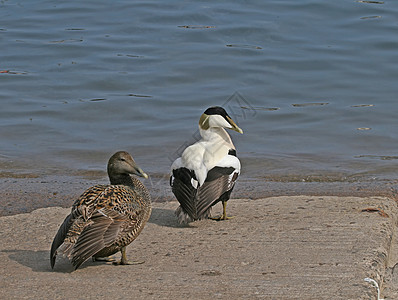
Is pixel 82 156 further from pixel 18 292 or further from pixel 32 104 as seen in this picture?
pixel 18 292

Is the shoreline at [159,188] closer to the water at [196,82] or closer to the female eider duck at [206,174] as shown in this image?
the water at [196,82]

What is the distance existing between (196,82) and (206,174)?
6450mm

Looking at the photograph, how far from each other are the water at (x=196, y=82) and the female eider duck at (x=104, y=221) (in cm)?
380

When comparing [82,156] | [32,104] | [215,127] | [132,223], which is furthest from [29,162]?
[132,223]

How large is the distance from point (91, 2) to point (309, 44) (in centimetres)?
587

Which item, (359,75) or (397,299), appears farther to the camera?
(359,75)

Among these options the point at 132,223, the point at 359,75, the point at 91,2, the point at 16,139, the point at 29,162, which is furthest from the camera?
the point at 91,2

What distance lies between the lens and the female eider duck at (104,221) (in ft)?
14.9

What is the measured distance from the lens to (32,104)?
37.8ft

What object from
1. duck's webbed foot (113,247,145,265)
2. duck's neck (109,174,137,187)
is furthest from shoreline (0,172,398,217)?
duck's webbed foot (113,247,145,265)

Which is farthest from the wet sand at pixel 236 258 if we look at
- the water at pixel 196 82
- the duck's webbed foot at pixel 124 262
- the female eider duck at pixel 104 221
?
the water at pixel 196 82

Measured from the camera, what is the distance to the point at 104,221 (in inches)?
184

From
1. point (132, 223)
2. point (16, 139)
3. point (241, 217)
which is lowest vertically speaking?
point (16, 139)

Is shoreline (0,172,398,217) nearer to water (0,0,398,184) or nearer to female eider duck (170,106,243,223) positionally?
water (0,0,398,184)
